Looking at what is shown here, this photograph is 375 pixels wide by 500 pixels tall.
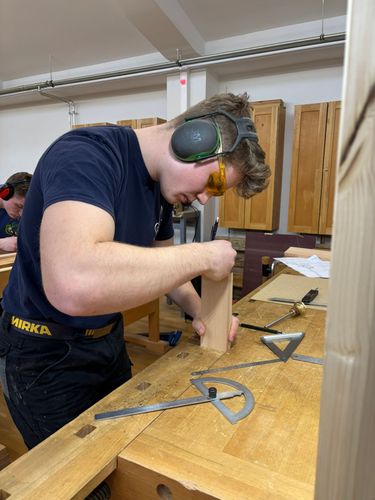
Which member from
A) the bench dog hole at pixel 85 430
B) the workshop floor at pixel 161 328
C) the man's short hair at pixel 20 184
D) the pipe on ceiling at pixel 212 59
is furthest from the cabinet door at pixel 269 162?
the bench dog hole at pixel 85 430

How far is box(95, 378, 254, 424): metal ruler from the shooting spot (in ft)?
2.43

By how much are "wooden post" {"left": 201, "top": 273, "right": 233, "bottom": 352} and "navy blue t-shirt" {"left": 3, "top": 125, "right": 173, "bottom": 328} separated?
251mm

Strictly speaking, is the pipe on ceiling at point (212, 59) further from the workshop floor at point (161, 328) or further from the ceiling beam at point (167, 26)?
the workshop floor at point (161, 328)

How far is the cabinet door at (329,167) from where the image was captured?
3.51 m

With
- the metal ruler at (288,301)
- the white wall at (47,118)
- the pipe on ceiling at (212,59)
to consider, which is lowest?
the metal ruler at (288,301)

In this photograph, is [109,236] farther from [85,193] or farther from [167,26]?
[167,26]

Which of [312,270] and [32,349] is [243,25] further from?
[32,349]

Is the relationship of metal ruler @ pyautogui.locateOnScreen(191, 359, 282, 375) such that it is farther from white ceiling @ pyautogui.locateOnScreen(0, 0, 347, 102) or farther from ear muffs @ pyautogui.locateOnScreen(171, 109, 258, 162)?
white ceiling @ pyautogui.locateOnScreen(0, 0, 347, 102)

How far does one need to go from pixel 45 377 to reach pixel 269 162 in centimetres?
344

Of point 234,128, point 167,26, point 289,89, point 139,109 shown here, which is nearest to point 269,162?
point 289,89

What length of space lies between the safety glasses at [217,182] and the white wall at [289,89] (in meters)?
3.51

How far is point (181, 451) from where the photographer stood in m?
0.64

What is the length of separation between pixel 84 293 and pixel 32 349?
0.43m

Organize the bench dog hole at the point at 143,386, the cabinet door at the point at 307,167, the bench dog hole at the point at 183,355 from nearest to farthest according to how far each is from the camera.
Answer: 1. the bench dog hole at the point at 143,386
2. the bench dog hole at the point at 183,355
3. the cabinet door at the point at 307,167
